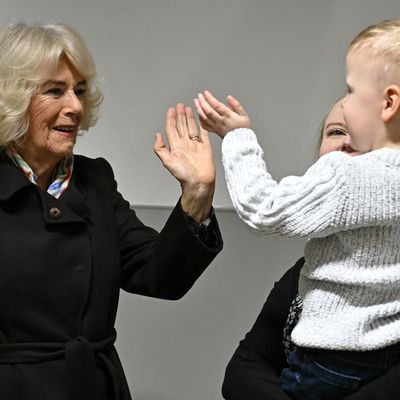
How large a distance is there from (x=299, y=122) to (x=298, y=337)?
1.99m

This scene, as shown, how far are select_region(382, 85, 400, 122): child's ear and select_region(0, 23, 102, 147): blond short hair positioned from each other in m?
0.89

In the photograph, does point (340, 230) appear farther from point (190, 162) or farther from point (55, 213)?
point (55, 213)

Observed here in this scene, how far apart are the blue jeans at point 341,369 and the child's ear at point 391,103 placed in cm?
40

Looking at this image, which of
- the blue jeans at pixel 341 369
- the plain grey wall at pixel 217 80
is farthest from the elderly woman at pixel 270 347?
the plain grey wall at pixel 217 80

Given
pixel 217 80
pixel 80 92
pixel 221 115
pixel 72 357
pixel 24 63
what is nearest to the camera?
pixel 221 115

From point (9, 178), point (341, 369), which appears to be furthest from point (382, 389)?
point (9, 178)

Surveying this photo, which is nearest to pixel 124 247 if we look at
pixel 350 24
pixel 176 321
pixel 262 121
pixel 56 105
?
pixel 56 105

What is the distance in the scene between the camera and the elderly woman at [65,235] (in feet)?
5.99

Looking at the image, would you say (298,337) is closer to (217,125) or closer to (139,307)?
(217,125)

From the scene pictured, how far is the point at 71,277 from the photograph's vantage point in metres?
1.88

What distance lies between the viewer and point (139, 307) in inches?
126

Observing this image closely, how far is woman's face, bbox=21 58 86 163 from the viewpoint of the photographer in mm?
1954

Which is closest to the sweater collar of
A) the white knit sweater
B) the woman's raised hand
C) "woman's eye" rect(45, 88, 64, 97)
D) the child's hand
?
"woman's eye" rect(45, 88, 64, 97)

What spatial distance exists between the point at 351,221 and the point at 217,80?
210cm
